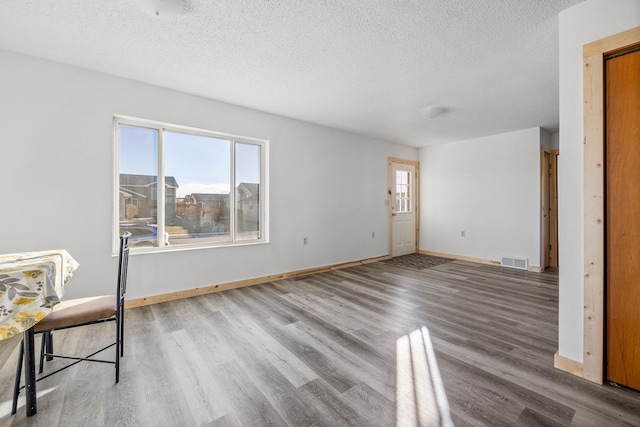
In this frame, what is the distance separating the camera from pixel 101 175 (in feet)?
9.25

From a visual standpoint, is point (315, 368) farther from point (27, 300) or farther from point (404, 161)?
point (404, 161)

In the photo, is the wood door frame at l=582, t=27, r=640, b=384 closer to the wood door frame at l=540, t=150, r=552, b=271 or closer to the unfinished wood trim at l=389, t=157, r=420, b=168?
the wood door frame at l=540, t=150, r=552, b=271

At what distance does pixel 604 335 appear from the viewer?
1.65 metres

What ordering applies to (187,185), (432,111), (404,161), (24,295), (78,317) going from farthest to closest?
(404,161) < (432,111) < (187,185) < (78,317) < (24,295)

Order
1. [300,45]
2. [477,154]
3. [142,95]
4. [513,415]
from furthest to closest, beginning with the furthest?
[477,154]
[142,95]
[300,45]
[513,415]

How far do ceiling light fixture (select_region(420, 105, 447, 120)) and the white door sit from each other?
2.05 meters

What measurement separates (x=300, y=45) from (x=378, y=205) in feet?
12.5

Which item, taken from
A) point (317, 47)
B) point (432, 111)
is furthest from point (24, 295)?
point (432, 111)

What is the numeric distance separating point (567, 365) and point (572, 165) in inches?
52.5

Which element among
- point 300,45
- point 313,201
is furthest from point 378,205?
point 300,45

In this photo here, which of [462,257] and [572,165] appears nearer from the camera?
[572,165]

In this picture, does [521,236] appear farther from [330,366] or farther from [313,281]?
[330,366]

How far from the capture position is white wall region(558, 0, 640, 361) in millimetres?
1729

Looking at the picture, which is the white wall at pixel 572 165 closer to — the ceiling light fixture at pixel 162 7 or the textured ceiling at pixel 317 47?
the textured ceiling at pixel 317 47
